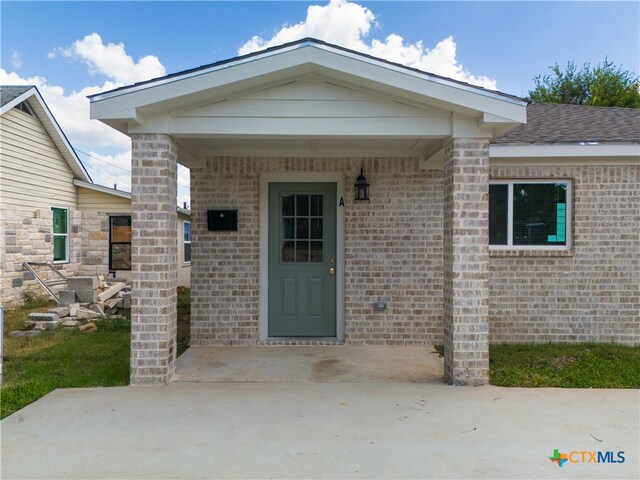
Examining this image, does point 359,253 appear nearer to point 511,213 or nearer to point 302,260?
point 302,260

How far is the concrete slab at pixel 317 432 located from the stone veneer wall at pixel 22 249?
6764 millimetres

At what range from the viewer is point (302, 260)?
6496 millimetres

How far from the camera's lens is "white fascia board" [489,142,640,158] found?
20.0ft

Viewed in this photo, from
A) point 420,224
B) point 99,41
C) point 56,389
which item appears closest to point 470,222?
point 420,224

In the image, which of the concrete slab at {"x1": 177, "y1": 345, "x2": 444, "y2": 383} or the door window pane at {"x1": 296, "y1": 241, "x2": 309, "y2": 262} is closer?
the concrete slab at {"x1": 177, "y1": 345, "x2": 444, "y2": 383}

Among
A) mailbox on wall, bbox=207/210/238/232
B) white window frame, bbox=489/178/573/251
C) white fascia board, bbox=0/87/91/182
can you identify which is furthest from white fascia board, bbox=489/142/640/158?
white fascia board, bbox=0/87/91/182

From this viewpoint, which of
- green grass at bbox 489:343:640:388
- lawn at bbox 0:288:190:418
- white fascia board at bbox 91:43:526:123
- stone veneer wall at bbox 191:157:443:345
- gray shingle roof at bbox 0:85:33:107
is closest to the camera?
white fascia board at bbox 91:43:526:123

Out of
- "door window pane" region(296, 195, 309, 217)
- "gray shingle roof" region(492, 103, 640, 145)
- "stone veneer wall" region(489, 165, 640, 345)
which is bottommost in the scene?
"stone veneer wall" region(489, 165, 640, 345)

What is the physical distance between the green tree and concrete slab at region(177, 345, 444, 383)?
→ 17975 mm

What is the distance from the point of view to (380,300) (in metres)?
6.41

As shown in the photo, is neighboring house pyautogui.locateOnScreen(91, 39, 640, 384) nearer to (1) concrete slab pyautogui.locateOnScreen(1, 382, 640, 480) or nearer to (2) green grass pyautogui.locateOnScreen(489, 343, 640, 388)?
(2) green grass pyautogui.locateOnScreen(489, 343, 640, 388)

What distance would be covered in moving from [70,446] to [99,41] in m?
17.4

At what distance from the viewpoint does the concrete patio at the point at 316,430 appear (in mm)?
2920

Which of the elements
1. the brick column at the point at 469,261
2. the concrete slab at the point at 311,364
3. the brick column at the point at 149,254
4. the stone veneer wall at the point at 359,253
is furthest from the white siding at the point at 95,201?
the brick column at the point at 469,261
